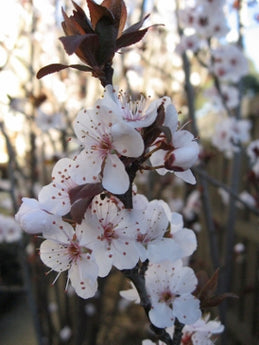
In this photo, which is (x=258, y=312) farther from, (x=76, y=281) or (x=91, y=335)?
(x=76, y=281)

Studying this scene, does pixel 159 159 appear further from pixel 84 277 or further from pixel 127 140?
pixel 84 277

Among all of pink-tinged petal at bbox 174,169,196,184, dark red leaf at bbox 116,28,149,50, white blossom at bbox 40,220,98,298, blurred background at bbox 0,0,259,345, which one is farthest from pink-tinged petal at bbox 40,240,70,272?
blurred background at bbox 0,0,259,345

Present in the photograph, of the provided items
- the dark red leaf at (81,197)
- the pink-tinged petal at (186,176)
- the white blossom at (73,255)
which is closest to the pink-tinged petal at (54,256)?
the white blossom at (73,255)

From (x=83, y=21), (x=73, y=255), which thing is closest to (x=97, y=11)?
(x=83, y=21)

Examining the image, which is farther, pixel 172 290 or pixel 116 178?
pixel 172 290

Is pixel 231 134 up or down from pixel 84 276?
up

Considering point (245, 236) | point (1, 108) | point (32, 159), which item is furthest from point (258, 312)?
point (1, 108)
